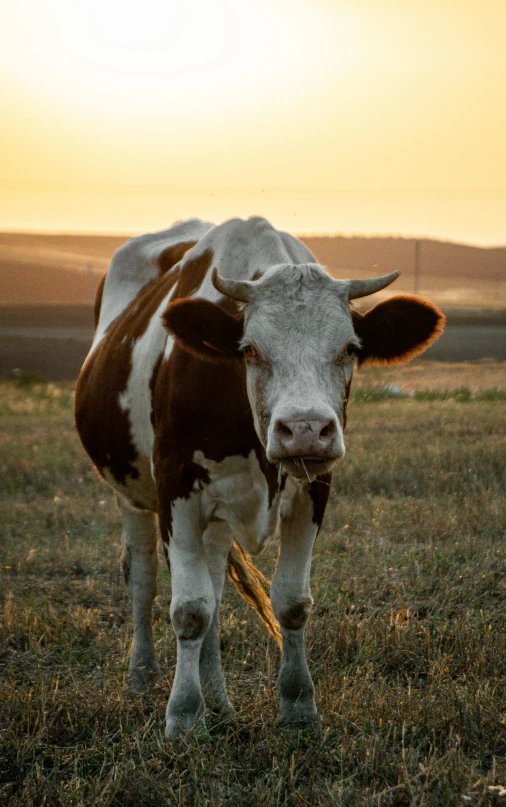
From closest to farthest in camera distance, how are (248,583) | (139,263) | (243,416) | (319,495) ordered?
(243,416), (319,495), (248,583), (139,263)

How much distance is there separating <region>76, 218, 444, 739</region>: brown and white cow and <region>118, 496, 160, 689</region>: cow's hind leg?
0.02m

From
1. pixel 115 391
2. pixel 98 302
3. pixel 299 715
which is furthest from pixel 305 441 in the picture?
pixel 98 302

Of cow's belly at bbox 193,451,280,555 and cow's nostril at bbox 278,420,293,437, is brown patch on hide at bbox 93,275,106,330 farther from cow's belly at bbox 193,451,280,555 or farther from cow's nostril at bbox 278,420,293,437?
cow's nostril at bbox 278,420,293,437

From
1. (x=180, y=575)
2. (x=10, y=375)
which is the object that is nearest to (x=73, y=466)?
(x=180, y=575)

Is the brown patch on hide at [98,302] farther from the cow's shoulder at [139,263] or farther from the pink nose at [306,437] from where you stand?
the pink nose at [306,437]

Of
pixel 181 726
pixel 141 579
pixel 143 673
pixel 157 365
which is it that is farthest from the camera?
pixel 141 579

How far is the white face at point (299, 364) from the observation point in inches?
140

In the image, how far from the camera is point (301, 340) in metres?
3.83

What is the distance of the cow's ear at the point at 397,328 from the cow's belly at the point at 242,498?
2.34ft

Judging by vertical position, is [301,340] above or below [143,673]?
above

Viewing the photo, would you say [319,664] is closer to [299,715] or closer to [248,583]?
[248,583]

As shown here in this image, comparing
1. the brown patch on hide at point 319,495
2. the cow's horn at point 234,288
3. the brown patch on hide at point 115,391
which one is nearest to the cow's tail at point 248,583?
the brown patch on hide at point 115,391

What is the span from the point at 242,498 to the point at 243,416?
0.41m

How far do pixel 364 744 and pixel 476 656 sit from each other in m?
1.26
